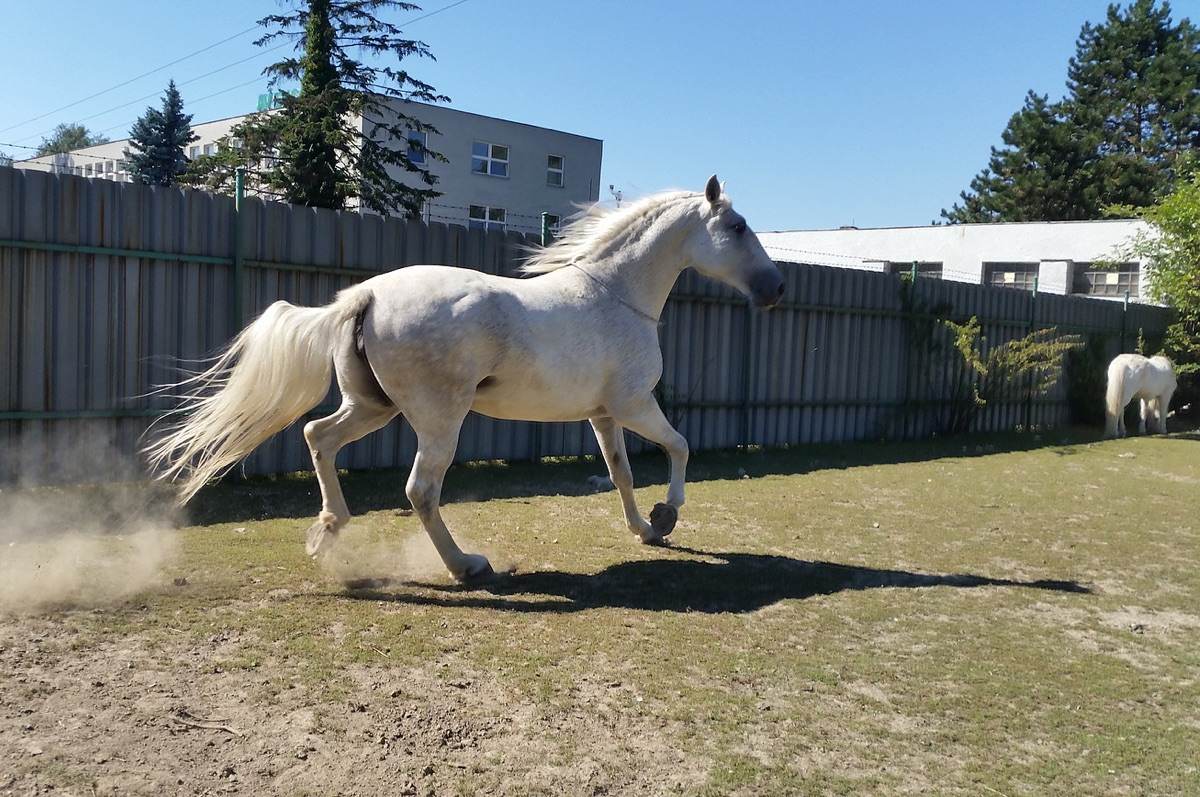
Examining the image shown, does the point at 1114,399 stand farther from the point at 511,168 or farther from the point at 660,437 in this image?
the point at 511,168

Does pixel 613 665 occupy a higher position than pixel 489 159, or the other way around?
pixel 489 159

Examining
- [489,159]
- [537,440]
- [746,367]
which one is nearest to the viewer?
[537,440]

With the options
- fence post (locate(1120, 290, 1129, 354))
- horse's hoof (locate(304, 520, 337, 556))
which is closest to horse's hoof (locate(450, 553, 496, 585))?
horse's hoof (locate(304, 520, 337, 556))

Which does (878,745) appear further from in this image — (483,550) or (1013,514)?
(1013,514)

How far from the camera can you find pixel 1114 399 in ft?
57.5

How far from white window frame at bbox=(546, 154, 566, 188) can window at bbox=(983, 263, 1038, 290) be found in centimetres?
1887

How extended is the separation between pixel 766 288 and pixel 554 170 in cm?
3612

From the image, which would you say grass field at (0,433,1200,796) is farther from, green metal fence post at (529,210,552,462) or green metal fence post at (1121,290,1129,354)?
green metal fence post at (1121,290,1129,354)

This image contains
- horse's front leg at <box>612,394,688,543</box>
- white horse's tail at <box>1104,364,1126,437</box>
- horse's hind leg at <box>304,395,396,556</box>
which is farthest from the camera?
white horse's tail at <box>1104,364,1126,437</box>

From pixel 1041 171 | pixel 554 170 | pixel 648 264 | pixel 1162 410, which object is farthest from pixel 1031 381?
pixel 1041 171

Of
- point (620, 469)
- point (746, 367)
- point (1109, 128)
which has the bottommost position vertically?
point (620, 469)

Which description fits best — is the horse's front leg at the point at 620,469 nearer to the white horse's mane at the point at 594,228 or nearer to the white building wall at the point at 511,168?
the white horse's mane at the point at 594,228

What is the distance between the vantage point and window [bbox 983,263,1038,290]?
30.2 metres

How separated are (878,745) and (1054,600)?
9.56ft
